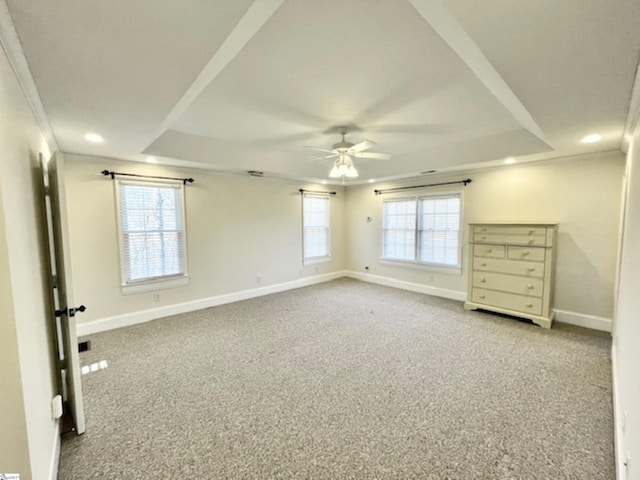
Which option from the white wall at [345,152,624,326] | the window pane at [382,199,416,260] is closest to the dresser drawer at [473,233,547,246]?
the white wall at [345,152,624,326]

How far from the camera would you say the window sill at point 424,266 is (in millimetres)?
5150

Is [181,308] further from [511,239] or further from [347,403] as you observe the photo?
[511,239]

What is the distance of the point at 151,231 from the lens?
164 inches

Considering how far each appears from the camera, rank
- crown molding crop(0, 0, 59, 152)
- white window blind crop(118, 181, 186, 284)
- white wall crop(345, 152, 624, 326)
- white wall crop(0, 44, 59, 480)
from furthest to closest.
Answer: white window blind crop(118, 181, 186, 284) → white wall crop(345, 152, 624, 326) → crown molding crop(0, 0, 59, 152) → white wall crop(0, 44, 59, 480)

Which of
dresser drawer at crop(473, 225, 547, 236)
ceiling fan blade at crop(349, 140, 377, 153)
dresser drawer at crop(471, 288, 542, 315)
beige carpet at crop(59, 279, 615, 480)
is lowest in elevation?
beige carpet at crop(59, 279, 615, 480)

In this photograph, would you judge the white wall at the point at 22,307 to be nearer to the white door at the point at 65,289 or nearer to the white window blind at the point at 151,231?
the white door at the point at 65,289

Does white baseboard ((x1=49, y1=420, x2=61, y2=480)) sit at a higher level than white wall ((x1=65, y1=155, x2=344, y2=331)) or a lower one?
lower

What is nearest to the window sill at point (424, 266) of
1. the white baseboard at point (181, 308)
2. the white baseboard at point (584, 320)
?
the white baseboard at point (584, 320)

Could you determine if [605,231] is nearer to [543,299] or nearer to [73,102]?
[543,299]

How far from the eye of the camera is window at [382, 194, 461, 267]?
204 inches

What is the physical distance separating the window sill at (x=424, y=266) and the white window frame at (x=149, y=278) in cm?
404

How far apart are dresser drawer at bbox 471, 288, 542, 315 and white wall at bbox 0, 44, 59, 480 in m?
4.90

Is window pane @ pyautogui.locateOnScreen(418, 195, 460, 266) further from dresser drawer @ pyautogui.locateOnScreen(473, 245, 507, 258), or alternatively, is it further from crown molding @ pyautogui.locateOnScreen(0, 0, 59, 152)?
crown molding @ pyautogui.locateOnScreen(0, 0, 59, 152)

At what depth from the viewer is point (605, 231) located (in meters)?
3.65
